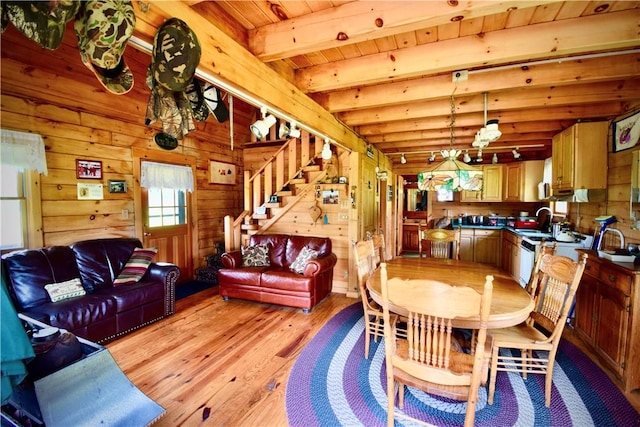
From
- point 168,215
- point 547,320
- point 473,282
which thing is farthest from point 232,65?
point 168,215

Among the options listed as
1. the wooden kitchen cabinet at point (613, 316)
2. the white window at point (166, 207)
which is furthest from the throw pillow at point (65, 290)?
the wooden kitchen cabinet at point (613, 316)

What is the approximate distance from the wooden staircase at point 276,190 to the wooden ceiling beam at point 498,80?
138cm

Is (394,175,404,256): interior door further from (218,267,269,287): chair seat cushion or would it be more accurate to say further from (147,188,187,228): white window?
(147,188,187,228): white window

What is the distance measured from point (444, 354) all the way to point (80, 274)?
3539mm

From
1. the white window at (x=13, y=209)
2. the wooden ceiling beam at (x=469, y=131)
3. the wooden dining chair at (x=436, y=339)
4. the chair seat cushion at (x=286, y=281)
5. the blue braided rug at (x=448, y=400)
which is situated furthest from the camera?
the wooden ceiling beam at (x=469, y=131)

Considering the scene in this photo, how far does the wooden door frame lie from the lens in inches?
159

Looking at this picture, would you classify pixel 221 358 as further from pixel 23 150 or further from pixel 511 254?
pixel 511 254

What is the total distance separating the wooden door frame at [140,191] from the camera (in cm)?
405

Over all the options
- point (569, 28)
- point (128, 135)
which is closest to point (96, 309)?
point (128, 135)

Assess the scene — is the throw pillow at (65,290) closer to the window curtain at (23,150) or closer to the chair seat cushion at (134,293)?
the chair seat cushion at (134,293)

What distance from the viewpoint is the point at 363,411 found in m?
1.89

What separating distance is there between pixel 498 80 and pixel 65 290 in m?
4.55

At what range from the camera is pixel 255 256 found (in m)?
4.13

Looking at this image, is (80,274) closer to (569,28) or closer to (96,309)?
(96,309)
